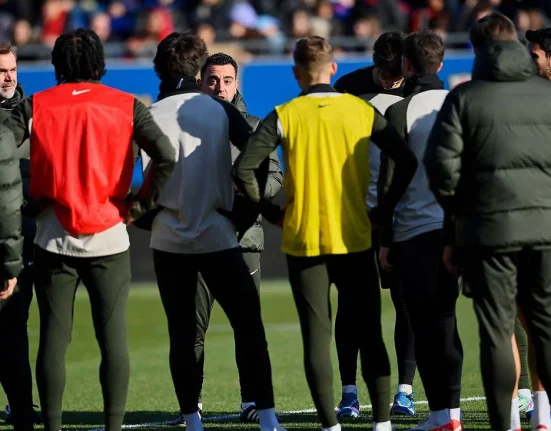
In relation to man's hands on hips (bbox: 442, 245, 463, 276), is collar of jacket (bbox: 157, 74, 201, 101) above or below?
above

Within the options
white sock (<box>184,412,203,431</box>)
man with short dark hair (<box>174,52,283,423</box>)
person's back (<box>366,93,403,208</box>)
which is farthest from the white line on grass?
person's back (<box>366,93,403,208</box>)

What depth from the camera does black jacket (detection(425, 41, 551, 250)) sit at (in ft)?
19.5

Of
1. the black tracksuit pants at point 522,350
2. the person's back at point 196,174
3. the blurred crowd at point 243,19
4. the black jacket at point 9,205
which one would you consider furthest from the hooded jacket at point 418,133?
the blurred crowd at point 243,19

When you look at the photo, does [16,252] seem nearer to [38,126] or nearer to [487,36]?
[38,126]

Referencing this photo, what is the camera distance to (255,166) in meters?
6.27

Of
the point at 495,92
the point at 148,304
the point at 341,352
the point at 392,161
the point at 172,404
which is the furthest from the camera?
the point at 148,304

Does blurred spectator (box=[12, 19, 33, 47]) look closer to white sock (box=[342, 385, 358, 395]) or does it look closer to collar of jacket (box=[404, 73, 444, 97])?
white sock (box=[342, 385, 358, 395])

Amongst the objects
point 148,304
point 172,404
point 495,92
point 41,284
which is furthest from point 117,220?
point 148,304

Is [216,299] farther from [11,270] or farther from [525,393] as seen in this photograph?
[525,393]

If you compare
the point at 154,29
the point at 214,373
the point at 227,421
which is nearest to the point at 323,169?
the point at 227,421

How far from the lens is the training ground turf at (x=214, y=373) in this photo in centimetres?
808

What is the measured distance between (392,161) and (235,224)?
87 cm

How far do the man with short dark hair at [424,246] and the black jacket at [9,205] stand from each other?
1.83 metres

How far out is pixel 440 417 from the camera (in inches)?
261
